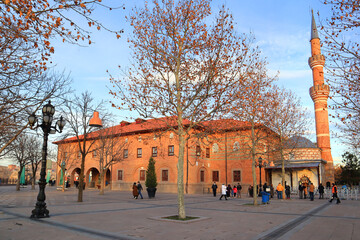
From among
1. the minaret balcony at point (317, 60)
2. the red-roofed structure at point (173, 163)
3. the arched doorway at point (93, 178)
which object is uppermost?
the minaret balcony at point (317, 60)

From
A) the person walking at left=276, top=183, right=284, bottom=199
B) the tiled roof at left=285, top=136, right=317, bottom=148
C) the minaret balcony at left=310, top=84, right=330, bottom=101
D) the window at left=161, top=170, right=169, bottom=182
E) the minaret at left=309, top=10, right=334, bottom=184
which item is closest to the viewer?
the tiled roof at left=285, top=136, right=317, bottom=148

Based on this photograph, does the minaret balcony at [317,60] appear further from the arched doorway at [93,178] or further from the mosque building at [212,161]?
the arched doorway at [93,178]

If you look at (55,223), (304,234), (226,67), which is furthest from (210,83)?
(55,223)

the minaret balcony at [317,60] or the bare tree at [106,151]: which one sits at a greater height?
the minaret balcony at [317,60]

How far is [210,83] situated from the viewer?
1177 cm

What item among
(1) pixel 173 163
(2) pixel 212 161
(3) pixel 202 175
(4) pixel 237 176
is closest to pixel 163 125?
(1) pixel 173 163

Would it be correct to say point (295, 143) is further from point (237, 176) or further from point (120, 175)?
point (120, 175)

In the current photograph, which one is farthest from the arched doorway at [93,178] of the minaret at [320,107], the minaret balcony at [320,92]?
the minaret balcony at [320,92]

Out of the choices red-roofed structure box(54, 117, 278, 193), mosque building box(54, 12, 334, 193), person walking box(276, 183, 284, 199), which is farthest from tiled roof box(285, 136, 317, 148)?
red-roofed structure box(54, 117, 278, 193)

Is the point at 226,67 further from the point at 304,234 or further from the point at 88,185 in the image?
the point at 88,185

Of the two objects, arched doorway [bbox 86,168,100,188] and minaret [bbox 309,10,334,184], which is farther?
arched doorway [bbox 86,168,100,188]

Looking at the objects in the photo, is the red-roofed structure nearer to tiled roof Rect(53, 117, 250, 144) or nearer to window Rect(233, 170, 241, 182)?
window Rect(233, 170, 241, 182)

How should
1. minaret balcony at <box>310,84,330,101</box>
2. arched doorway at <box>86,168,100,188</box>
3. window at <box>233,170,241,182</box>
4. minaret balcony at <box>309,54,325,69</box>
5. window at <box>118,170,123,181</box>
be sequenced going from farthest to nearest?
arched doorway at <box>86,168,100,188</box>, minaret balcony at <box>309,54,325,69</box>, minaret balcony at <box>310,84,330,101</box>, window at <box>118,170,123,181</box>, window at <box>233,170,241,182</box>

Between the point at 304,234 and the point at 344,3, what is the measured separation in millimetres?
7639
